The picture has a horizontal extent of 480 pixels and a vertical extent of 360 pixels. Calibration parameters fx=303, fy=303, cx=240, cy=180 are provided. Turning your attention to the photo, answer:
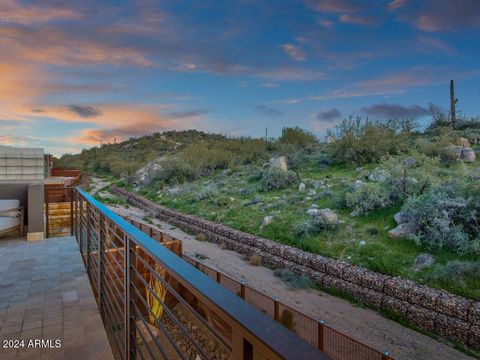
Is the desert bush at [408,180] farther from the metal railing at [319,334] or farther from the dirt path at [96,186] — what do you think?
the dirt path at [96,186]

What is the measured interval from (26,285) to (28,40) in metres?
6.32

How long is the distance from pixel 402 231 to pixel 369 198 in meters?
1.93

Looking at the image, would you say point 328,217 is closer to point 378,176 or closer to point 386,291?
point 386,291

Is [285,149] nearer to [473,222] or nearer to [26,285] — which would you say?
[473,222]

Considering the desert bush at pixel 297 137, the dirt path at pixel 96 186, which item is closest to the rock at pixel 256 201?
the desert bush at pixel 297 137

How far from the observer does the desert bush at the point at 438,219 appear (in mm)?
7562

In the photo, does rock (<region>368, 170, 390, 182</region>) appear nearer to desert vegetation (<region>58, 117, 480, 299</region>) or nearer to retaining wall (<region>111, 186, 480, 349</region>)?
desert vegetation (<region>58, 117, 480, 299</region>)

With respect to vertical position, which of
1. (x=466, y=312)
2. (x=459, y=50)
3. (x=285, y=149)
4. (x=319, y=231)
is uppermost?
(x=459, y=50)

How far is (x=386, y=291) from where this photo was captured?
22.9 ft

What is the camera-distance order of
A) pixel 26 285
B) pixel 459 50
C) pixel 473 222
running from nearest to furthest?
pixel 26 285, pixel 473 222, pixel 459 50

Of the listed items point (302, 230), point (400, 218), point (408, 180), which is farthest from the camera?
point (408, 180)

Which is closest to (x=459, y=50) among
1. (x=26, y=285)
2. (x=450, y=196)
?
(x=450, y=196)

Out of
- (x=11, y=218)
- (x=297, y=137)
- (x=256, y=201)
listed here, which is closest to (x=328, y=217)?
(x=256, y=201)

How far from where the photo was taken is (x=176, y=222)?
1523cm
